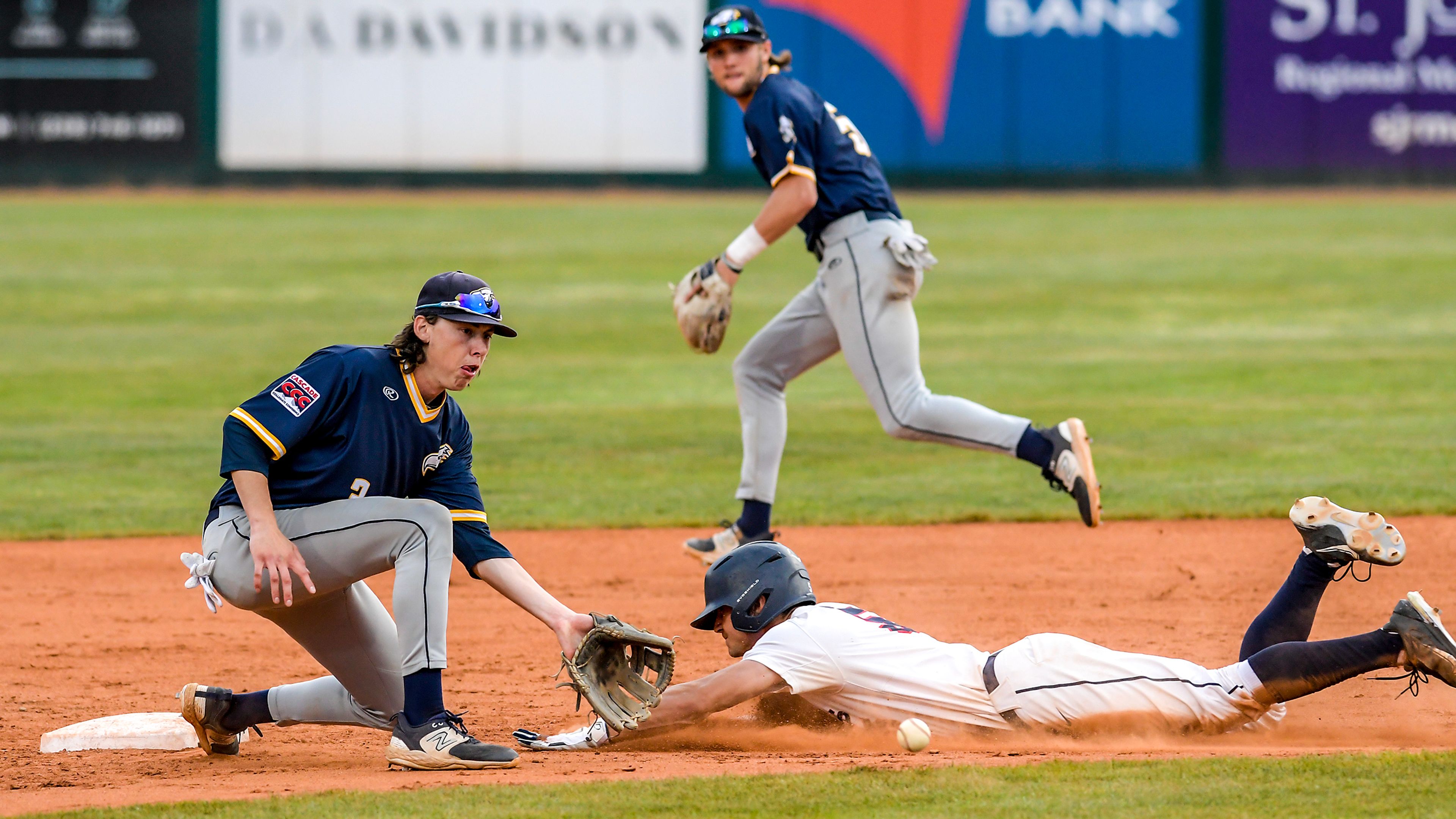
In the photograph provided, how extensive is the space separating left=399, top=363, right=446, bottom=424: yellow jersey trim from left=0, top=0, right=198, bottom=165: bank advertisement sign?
74.5 ft

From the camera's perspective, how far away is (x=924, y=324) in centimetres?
1538

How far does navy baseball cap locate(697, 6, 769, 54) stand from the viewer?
20.7 feet

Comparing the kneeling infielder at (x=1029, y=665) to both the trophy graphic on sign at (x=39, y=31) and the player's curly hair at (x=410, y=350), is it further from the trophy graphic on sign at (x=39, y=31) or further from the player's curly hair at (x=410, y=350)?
the trophy graphic on sign at (x=39, y=31)

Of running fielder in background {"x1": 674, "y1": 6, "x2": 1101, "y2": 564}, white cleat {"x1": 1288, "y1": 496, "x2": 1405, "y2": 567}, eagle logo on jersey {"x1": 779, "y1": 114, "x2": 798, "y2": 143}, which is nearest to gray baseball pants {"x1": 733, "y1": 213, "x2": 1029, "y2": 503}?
running fielder in background {"x1": 674, "y1": 6, "x2": 1101, "y2": 564}

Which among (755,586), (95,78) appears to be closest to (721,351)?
(755,586)

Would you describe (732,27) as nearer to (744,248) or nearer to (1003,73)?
(744,248)

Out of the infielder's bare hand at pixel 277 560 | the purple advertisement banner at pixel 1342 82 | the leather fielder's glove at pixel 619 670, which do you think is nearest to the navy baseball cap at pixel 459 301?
the infielder's bare hand at pixel 277 560

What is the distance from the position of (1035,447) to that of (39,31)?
74.1ft

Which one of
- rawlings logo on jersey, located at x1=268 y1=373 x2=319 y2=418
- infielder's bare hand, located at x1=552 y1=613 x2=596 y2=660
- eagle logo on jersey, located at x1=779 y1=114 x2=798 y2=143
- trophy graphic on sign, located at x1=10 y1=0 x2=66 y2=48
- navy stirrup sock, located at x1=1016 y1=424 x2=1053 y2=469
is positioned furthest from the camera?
trophy graphic on sign, located at x1=10 y1=0 x2=66 y2=48

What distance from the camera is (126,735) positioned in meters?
4.79

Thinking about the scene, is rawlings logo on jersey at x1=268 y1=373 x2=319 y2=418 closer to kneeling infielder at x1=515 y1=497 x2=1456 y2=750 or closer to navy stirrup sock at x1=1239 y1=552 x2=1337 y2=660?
kneeling infielder at x1=515 y1=497 x2=1456 y2=750

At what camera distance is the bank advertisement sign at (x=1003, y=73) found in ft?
84.8

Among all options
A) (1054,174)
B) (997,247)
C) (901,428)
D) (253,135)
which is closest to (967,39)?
(1054,174)

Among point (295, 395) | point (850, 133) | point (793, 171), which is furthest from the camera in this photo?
point (850, 133)
